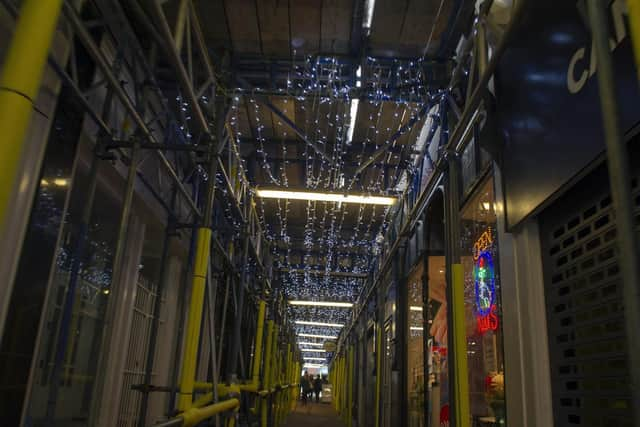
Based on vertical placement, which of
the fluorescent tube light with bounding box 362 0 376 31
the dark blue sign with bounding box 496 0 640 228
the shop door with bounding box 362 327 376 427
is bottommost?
the shop door with bounding box 362 327 376 427

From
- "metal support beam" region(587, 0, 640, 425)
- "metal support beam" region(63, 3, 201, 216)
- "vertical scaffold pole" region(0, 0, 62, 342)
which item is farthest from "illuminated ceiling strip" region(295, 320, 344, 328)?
"vertical scaffold pole" region(0, 0, 62, 342)

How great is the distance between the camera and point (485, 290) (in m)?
5.05

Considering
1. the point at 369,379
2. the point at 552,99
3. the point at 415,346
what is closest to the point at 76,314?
the point at 552,99

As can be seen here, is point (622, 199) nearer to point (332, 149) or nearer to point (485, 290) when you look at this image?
point (485, 290)

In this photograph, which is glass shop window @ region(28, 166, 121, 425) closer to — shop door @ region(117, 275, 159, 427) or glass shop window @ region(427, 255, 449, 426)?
shop door @ region(117, 275, 159, 427)

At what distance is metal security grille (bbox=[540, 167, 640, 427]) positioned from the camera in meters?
2.59

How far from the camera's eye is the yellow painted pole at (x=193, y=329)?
171 inches

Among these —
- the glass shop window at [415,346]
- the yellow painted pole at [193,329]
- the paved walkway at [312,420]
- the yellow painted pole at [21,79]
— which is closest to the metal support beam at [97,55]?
the yellow painted pole at [193,329]

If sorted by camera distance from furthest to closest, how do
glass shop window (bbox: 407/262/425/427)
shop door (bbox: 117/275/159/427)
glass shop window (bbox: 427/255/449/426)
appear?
glass shop window (bbox: 407/262/425/427) → glass shop window (bbox: 427/255/449/426) → shop door (bbox: 117/275/159/427)

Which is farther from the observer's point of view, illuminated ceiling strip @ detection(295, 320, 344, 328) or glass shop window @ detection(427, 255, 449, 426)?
illuminated ceiling strip @ detection(295, 320, 344, 328)

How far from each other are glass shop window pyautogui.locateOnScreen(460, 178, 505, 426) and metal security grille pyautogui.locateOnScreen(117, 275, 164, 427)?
3590 mm

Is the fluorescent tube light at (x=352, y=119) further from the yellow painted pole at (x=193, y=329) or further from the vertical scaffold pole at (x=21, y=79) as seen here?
the vertical scaffold pole at (x=21, y=79)

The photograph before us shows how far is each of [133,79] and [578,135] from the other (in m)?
3.94

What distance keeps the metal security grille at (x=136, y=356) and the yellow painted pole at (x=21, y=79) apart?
15.0 ft
